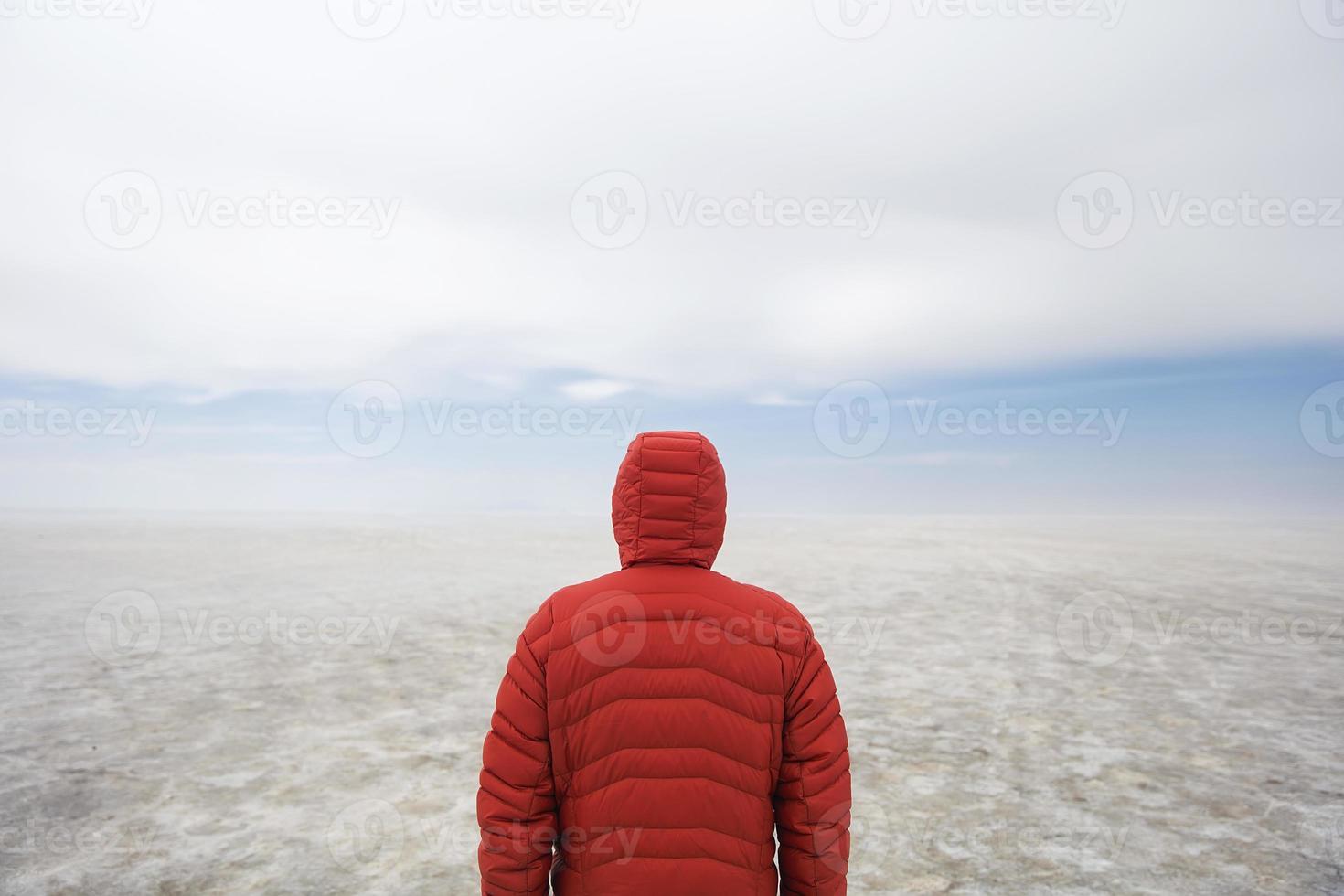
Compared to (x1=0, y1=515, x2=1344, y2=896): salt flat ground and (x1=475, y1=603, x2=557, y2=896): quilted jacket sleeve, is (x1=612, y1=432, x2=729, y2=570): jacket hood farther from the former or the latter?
(x1=0, y1=515, x2=1344, y2=896): salt flat ground

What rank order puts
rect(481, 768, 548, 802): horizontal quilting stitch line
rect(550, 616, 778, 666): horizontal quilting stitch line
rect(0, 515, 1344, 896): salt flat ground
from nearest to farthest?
rect(550, 616, 778, 666): horizontal quilting stitch line
rect(481, 768, 548, 802): horizontal quilting stitch line
rect(0, 515, 1344, 896): salt flat ground

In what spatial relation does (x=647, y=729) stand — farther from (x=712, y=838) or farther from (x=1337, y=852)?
(x=1337, y=852)

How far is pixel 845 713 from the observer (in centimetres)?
759

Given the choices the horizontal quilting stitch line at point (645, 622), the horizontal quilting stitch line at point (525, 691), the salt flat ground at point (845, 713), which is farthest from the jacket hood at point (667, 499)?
the salt flat ground at point (845, 713)

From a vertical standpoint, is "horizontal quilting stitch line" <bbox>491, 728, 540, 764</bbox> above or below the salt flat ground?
above

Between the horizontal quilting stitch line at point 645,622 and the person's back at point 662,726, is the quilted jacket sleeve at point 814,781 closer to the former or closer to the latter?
the person's back at point 662,726

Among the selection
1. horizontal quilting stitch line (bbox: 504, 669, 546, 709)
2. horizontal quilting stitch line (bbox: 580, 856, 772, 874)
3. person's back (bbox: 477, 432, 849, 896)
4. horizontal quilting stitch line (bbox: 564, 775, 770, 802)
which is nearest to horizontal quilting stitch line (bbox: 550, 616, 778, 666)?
person's back (bbox: 477, 432, 849, 896)

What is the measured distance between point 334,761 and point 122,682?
12.1 feet

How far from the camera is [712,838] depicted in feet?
7.72

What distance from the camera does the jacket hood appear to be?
2.39 metres

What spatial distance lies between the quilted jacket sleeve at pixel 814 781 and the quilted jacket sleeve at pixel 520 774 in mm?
723

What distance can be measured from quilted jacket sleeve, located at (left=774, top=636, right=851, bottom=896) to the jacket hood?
475 millimetres

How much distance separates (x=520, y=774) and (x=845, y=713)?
579cm

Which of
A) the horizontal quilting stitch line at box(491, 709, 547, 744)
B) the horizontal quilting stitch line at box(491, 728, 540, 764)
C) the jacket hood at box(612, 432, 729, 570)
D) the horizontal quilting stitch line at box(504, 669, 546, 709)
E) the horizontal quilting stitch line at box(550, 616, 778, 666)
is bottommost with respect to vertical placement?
the horizontal quilting stitch line at box(491, 728, 540, 764)
